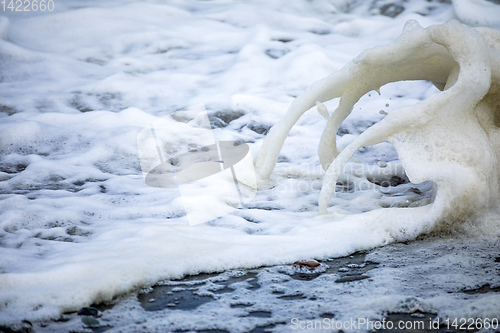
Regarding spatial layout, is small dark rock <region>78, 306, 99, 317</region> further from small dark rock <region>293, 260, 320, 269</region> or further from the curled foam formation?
the curled foam formation

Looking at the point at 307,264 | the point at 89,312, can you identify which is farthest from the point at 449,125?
the point at 89,312

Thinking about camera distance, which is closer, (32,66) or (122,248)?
(122,248)

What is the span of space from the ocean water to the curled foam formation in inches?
6.5

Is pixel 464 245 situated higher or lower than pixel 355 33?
lower

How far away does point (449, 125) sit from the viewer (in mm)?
2641

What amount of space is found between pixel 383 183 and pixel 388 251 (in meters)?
1.35

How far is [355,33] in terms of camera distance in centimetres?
723

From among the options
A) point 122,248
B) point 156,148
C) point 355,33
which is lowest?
point 156,148

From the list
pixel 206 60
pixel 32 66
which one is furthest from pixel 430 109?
pixel 32 66

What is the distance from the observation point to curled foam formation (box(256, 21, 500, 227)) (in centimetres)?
248

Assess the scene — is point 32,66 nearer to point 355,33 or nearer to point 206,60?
point 206,60

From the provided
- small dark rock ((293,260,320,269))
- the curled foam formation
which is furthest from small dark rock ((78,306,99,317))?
the curled foam formation

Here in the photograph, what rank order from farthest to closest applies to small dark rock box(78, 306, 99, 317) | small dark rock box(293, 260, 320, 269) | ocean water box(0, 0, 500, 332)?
small dark rock box(293, 260, 320, 269) < ocean water box(0, 0, 500, 332) < small dark rock box(78, 306, 99, 317)

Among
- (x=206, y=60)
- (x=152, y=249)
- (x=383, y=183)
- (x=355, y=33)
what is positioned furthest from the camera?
(x=355, y=33)
